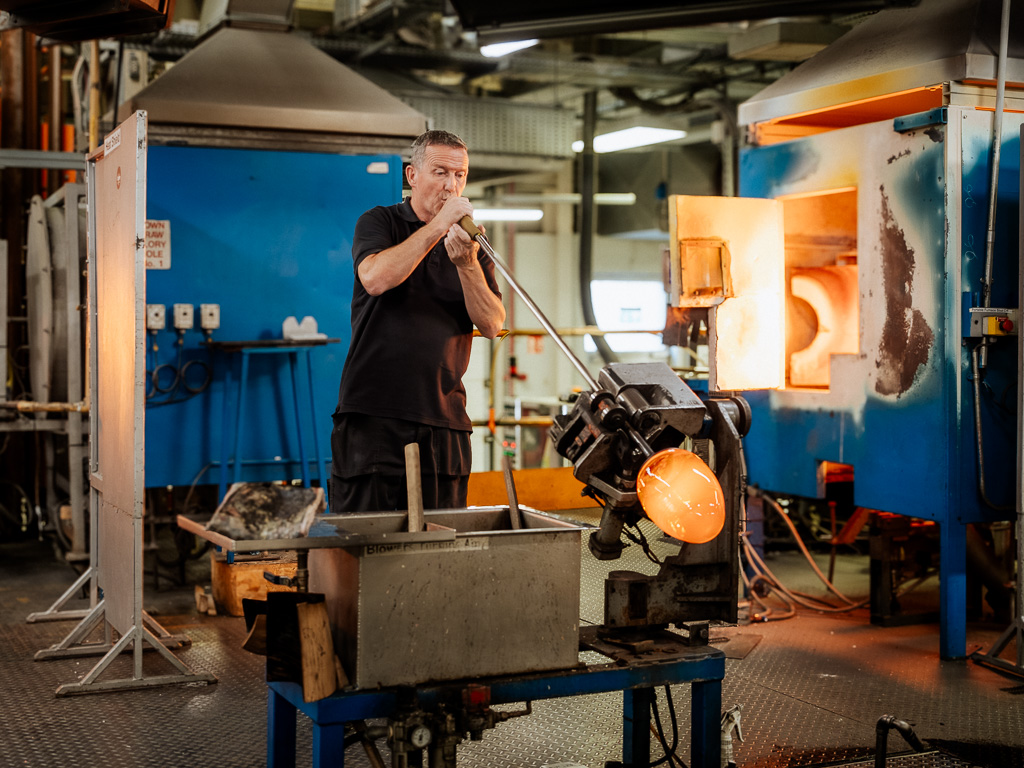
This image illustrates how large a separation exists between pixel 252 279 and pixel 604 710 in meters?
2.81

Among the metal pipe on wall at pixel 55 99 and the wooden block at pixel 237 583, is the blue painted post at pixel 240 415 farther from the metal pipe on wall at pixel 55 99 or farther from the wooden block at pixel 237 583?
the metal pipe on wall at pixel 55 99

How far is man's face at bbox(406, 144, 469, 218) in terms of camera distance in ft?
8.98

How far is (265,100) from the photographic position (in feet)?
17.3

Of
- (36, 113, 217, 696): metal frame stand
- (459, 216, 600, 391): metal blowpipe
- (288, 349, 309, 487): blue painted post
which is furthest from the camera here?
(288, 349, 309, 487): blue painted post

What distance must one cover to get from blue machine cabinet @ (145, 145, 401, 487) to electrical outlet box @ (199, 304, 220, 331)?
0.18ft

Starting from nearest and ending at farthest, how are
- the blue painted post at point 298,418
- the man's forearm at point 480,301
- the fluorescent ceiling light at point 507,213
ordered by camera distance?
the man's forearm at point 480,301, the blue painted post at point 298,418, the fluorescent ceiling light at point 507,213

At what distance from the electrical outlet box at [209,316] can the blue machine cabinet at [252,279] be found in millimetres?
54

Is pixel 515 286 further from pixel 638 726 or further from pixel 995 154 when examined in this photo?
pixel 995 154

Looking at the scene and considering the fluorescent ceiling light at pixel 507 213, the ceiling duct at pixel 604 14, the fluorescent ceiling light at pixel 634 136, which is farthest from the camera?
the fluorescent ceiling light at pixel 507 213

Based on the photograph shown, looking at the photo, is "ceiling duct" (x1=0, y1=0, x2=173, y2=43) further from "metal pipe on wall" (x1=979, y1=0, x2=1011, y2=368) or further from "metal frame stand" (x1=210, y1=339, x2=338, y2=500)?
"metal pipe on wall" (x1=979, y1=0, x2=1011, y2=368)

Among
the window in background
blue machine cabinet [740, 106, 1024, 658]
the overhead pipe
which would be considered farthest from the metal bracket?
the window in background

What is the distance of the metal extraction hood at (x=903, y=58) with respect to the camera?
422 cm

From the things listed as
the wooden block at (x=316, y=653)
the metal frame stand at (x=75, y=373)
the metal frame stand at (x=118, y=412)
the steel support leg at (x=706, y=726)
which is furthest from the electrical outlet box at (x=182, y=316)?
the steel support leg at (x=706, y=726)

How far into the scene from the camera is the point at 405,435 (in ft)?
A: 8.98
